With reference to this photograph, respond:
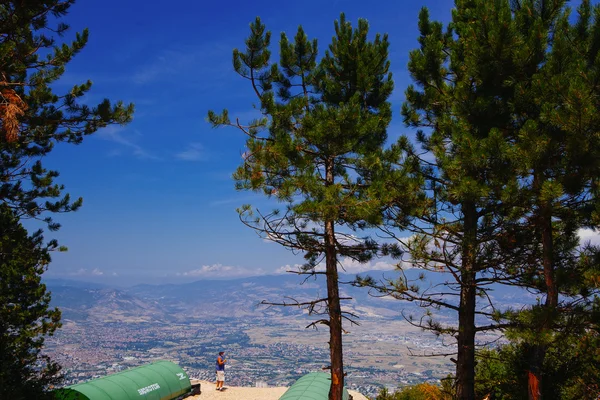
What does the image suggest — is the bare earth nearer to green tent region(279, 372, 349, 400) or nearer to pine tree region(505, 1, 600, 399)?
green tent region(279, 372, 349, 400)

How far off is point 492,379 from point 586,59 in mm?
10023

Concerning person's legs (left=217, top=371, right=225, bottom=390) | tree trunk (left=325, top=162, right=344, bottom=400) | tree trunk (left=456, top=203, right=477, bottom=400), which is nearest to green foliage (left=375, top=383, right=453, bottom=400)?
tree trunk (left=456, top=203, right=477, bottom=400)

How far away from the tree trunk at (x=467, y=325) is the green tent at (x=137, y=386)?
12790mm

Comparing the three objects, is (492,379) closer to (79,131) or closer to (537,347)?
(537,347)

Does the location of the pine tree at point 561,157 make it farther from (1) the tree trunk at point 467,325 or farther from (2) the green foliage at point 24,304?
(2) the green foliage at point 24,304

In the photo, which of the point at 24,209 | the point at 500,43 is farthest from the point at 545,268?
the point at 24,209

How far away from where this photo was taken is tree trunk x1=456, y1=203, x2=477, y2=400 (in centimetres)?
1097

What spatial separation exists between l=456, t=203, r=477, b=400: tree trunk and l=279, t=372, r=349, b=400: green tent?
5534 millimetres

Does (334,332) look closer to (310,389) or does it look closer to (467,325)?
(467,325)

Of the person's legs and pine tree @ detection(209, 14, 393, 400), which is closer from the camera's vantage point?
pine tree @ detection(209, 14, 393, 400)

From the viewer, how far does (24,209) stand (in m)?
15.8

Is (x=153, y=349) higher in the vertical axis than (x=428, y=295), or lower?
lower

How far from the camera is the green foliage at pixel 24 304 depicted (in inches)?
578

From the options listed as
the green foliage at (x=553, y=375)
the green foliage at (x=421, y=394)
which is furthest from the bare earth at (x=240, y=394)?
the green foliage at (x=553, y=375)
